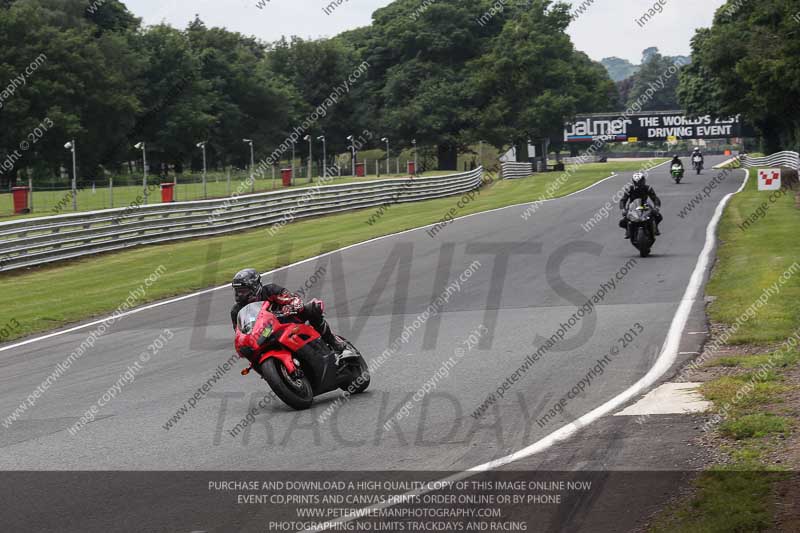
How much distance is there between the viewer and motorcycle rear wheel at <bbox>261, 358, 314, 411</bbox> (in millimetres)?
9141

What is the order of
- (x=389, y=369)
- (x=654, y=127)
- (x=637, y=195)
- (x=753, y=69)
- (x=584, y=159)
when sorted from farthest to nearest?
(x=584, y=159)
(x=654, y=127)
(x=753, y=69)
(x=637, y=195)
(x=389, y=369)

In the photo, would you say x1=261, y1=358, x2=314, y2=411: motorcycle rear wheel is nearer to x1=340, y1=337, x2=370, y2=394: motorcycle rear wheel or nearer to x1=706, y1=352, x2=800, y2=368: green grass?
x1=340, y1=337, x2=370, y2=394: motorcycle rear wheel

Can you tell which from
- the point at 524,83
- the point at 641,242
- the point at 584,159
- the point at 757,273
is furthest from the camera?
the point at 584,159

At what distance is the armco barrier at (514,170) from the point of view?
70.8m

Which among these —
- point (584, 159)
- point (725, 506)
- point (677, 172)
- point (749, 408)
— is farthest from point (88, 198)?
point (584, 159)

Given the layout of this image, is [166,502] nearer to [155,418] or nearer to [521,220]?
[155,418]

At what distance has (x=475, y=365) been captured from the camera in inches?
438

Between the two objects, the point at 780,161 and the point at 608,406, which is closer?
the point at 608,406

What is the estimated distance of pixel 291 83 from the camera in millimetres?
106875

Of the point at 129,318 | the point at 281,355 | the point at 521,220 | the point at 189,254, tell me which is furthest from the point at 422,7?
the point at 281,355

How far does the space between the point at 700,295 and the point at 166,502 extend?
34.4 feet

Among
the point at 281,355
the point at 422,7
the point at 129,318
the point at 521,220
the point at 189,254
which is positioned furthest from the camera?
the point at 422,7

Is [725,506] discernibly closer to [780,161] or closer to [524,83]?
[780,161]

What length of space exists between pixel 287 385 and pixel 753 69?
40.1 m
